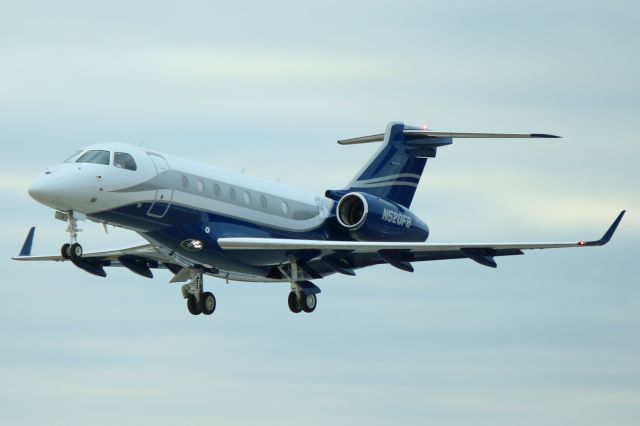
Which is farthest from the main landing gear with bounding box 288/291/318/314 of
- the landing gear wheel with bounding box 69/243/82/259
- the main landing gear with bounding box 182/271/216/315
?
the landing gear wheel with bounding box 69/243/82/259

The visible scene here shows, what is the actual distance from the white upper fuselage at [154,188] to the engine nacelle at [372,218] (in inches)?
56.5

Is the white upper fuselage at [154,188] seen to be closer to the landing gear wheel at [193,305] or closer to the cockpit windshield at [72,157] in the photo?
the cockpit windshield at [72,157]

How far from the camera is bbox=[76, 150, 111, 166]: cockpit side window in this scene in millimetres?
38969

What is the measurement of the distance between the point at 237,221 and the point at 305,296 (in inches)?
125

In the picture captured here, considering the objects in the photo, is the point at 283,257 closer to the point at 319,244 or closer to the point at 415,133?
the point at 319,244

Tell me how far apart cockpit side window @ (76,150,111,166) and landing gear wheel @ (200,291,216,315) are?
6294 mm

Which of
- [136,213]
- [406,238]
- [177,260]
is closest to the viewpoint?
[136,213]

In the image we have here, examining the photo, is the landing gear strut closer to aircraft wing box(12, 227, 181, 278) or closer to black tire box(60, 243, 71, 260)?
aircraft wing box(12, 227, 181, 278)

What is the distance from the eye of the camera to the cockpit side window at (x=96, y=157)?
38969mm

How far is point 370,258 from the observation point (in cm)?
4403

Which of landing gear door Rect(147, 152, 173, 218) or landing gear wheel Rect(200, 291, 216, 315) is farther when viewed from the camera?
landing gear wheel Rect(200, 291, 216, 315)

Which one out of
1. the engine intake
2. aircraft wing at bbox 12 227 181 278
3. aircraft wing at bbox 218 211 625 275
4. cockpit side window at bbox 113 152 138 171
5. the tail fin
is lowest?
aircraft wing at bbox 218 211 625 275

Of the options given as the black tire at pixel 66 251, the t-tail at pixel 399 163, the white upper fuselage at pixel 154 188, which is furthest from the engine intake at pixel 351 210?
the black tire at pixel 66 251

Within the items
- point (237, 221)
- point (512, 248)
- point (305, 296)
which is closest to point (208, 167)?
point (237, 221)
